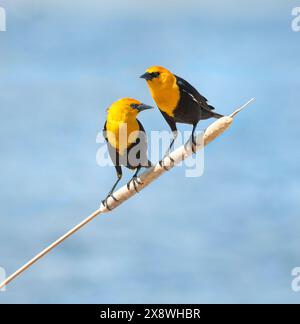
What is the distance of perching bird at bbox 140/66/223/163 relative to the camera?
17.5 feet

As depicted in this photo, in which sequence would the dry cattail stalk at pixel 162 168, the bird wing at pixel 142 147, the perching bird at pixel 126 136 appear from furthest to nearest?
1. the bird wing at pixel 142 147
2. the perching bird at pixel 126 136
3. the dry cattail stalk at pixel 162 168

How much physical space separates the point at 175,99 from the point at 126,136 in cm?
62

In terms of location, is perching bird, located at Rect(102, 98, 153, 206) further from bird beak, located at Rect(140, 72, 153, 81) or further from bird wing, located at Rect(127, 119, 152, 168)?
bird beak, located at Rect(140, 72, 153, 81)

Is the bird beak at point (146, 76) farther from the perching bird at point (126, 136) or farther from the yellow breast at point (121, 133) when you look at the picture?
the yellow breast at point (121, 133)

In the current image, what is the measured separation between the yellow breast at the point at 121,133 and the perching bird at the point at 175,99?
1.09 ft

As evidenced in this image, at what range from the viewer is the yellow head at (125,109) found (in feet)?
18.0

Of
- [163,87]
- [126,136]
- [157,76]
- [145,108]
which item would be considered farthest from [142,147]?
[157,76]

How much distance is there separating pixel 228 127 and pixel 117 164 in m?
1.67

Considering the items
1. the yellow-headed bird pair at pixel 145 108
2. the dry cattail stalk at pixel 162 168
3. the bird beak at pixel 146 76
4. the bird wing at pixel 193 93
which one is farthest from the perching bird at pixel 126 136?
the bird wing at pixel 193 93

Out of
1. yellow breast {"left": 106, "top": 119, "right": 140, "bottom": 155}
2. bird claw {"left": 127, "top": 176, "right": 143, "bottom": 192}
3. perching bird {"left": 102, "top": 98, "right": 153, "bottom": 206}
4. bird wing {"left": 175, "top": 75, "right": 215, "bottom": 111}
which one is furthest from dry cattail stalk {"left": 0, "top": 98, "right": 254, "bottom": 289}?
bird wing {"left": 175, "top": 75, "right": 215, "bottom": 111}

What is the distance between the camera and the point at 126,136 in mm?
5863

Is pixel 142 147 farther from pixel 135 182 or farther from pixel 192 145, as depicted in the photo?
pixel 192 145

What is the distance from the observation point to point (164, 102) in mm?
5605

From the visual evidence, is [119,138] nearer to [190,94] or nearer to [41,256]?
[190,94]
